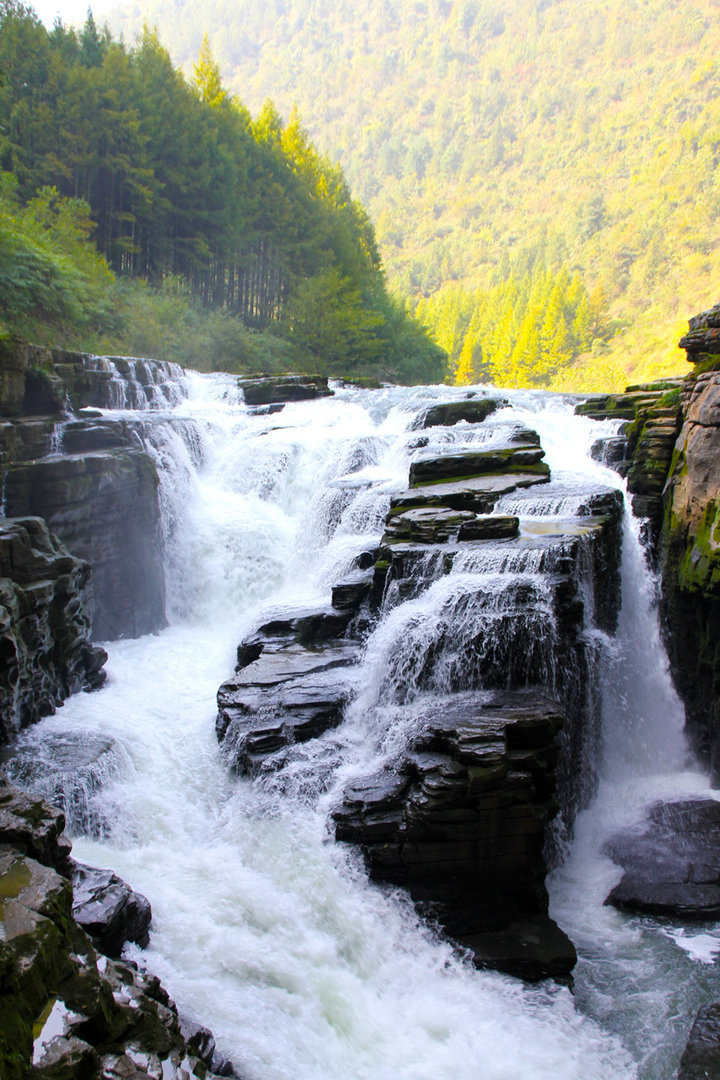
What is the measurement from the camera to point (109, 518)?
1453 centimetres

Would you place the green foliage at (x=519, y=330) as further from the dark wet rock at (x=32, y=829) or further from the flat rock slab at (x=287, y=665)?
the dark wet rock at (x=32, y=829)

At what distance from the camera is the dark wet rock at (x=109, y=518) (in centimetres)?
1330

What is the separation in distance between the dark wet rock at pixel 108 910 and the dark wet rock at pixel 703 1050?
4.20 m

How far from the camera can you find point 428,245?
136250 mm

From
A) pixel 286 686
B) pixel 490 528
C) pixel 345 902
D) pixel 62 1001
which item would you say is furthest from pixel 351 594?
pixel 62 1001

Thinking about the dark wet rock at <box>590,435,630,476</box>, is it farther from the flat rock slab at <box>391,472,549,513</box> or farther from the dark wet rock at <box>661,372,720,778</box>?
the dark wet rock at <box>661,372,720,778</box>

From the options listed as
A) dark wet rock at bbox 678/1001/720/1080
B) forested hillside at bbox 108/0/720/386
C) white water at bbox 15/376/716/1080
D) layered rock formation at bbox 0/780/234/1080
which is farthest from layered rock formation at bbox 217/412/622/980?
forested hillside at bbox 108/0/720/386

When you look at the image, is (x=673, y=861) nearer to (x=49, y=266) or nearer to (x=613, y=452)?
(x=613, y=452)

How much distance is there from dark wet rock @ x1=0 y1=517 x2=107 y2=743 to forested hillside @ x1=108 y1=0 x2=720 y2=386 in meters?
52.9

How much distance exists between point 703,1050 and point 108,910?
4525 mm

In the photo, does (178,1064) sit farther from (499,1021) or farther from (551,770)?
(551,770)

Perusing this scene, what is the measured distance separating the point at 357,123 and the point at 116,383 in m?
202

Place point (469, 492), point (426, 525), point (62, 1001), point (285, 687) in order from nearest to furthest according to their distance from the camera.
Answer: point (62, 1001) < point (285, 687) < point (426, 525) < point (469, 492)

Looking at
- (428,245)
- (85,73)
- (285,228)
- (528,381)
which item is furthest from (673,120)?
(85,73)
